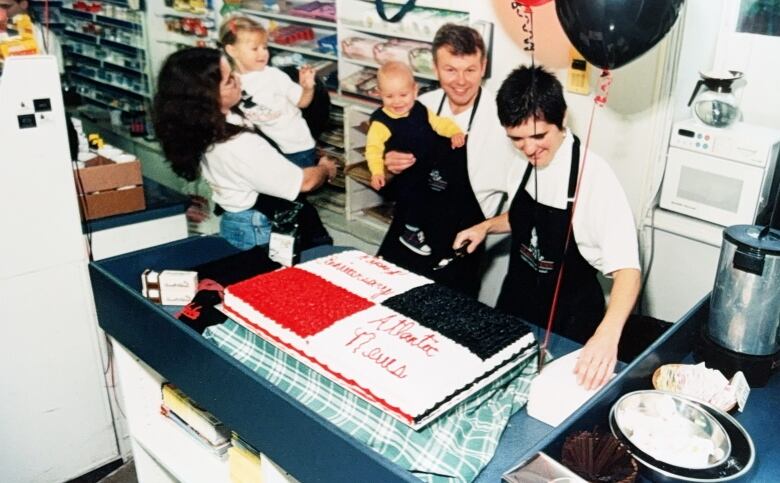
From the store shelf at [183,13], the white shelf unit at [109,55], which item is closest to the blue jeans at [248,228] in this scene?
the store shelf at [183,13]

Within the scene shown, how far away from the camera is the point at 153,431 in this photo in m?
2.56

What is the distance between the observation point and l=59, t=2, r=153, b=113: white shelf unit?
Answer: 5.86 m

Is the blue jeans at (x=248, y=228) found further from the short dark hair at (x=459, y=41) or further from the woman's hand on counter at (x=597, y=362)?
the woman's hand on counter at (x=597, y=362)

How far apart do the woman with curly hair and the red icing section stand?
663 millimetres

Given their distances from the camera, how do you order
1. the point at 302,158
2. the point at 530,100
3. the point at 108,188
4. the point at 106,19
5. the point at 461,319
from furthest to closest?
the point at 106,19, the point at 302,158, the point at 108,188, the point at 530,100, the point at 461,319

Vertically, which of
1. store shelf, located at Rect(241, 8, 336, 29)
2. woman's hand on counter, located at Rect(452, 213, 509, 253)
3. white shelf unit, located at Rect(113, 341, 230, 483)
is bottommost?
white shelf unit, located at Rect(113, 341, 230, 483)

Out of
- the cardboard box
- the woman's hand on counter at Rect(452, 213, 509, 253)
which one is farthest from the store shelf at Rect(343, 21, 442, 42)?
the cardboard box

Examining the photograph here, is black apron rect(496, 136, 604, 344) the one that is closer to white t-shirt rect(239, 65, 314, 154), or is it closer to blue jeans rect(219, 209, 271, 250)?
blue jeans rect(219, 209, 271, 250)

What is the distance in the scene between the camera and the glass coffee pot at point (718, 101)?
2936 millimetres

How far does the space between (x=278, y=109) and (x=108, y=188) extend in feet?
2.88

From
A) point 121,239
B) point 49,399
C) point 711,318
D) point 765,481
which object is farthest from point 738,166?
point 49,399

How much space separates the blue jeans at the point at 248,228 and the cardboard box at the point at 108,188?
603mm

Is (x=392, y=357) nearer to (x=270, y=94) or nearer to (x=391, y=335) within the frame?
(x=391, y=335)

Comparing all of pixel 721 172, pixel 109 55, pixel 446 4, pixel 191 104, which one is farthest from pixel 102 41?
pixel 721 172
